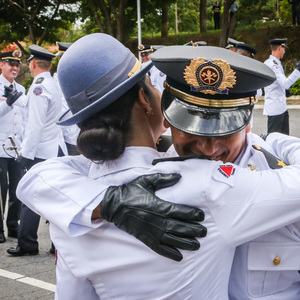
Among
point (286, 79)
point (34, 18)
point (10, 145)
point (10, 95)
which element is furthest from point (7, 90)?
point (34, 18)

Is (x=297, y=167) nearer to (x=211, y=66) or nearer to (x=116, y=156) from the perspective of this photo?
(x=211, y=66)

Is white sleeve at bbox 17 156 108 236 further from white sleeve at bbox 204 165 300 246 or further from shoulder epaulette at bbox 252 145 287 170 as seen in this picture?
shoulder epaulette at bbox 252 145 287 170

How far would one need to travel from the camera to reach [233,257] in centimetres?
149

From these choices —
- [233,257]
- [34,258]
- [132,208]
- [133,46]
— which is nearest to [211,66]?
[132,208]

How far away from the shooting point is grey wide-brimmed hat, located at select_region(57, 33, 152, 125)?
1.56 meters

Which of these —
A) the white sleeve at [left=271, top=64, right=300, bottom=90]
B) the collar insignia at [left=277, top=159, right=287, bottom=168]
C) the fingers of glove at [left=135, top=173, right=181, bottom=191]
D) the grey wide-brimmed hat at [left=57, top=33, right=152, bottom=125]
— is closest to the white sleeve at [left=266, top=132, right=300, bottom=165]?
the collar insignia at [left=277, top=159, right=287, bottom=168]

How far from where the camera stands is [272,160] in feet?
5.50

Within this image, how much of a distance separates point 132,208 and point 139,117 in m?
0.35

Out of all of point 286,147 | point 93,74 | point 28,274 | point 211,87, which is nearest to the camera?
point 211,87

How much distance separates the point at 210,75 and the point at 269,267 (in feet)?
1.99

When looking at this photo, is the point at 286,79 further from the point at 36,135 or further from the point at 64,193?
the point at 64,193

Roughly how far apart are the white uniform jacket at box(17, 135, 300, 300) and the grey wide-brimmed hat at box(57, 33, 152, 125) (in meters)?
0.19

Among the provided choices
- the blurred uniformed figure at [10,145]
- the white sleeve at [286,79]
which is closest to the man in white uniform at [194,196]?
the blurred uniformed figure at [10,145]

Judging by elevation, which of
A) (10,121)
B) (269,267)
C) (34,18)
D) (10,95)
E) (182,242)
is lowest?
(34,18)
